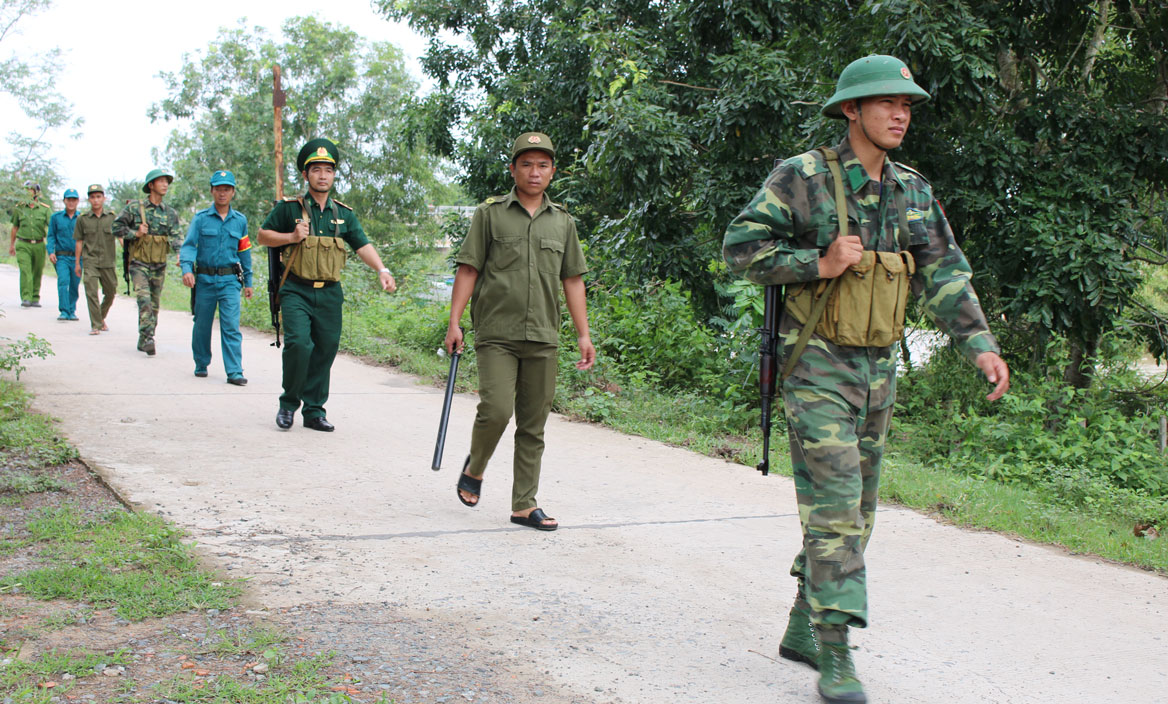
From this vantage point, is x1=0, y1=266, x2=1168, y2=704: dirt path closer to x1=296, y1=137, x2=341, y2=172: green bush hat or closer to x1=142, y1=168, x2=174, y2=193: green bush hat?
x1=296, y1=137, x2=341, y2=172: green bush hat

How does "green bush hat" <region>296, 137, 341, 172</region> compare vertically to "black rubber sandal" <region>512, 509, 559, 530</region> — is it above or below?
above

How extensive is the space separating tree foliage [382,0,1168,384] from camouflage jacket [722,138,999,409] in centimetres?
542

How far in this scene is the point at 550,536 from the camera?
5090 millimetres

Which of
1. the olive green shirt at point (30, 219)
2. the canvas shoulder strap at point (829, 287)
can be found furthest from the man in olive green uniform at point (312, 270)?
the olive green shirt at point (30, 219)

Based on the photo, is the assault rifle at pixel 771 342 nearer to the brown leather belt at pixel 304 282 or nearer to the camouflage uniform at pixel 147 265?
the brown leather belt at pixel 304 282

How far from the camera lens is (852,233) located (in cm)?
345

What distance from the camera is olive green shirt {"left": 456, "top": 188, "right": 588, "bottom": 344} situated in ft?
16.8

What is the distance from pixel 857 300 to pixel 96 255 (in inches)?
460

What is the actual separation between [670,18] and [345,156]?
27617 mm

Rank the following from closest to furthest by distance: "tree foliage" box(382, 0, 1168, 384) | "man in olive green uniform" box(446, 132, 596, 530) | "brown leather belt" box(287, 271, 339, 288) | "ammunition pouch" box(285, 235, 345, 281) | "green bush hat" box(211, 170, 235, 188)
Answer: "man in olive green uniform" box(446, 132, 596, 530), "ammunition pouch" box(285, 235, 345, 281), "brown leather belt" box(287, 271, 339, 288), "tree foliage" box(382, 0, 1168, 384), "green bush hat" box(211, 170, 235, 188)

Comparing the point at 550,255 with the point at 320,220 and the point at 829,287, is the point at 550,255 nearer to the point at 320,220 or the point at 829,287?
the point at 829,287

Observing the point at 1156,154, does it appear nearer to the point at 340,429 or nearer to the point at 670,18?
the point at 670,18

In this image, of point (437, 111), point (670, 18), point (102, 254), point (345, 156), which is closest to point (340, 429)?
point (102, 254)

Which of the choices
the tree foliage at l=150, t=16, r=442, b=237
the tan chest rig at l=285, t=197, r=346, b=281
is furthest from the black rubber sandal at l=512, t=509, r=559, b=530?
the tree foliage at l=150, t=16, r=442, b=237
